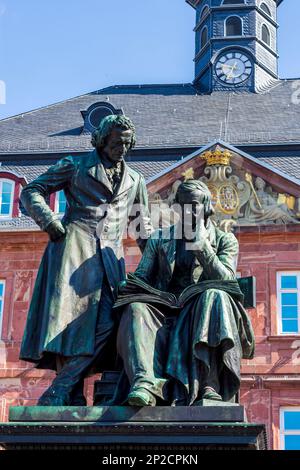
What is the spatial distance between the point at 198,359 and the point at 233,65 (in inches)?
913

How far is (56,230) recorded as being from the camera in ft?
22.4

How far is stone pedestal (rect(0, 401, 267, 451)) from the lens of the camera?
5641 millimetres

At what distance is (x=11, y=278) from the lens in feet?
74.3

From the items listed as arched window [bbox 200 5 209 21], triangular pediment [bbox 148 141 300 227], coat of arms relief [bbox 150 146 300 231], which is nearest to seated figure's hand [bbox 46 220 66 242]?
coat of arms relief [bbox 150 146 300 231]

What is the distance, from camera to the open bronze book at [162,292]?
20.8ft

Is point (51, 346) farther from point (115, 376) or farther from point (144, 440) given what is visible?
point (144, 440)

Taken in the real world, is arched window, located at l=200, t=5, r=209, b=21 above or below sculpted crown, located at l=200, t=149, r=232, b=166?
above

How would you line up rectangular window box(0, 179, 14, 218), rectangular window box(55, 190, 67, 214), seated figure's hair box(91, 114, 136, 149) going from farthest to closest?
rectangular window box(0, 179, 14, 218) < rectangular window box(55, 190, 67, 214) < seated figure's hair box(91, 114, 136, 149)

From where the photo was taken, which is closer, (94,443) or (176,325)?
(94,443)

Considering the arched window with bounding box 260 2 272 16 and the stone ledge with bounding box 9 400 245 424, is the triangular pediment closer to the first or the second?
the arched window with bounding box 260 2 272 16

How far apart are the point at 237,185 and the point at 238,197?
0.85ft

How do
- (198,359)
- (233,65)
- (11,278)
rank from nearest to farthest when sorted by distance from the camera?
(198,359) < (11,278) < (233,65)

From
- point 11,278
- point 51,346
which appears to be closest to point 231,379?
point 51,346
